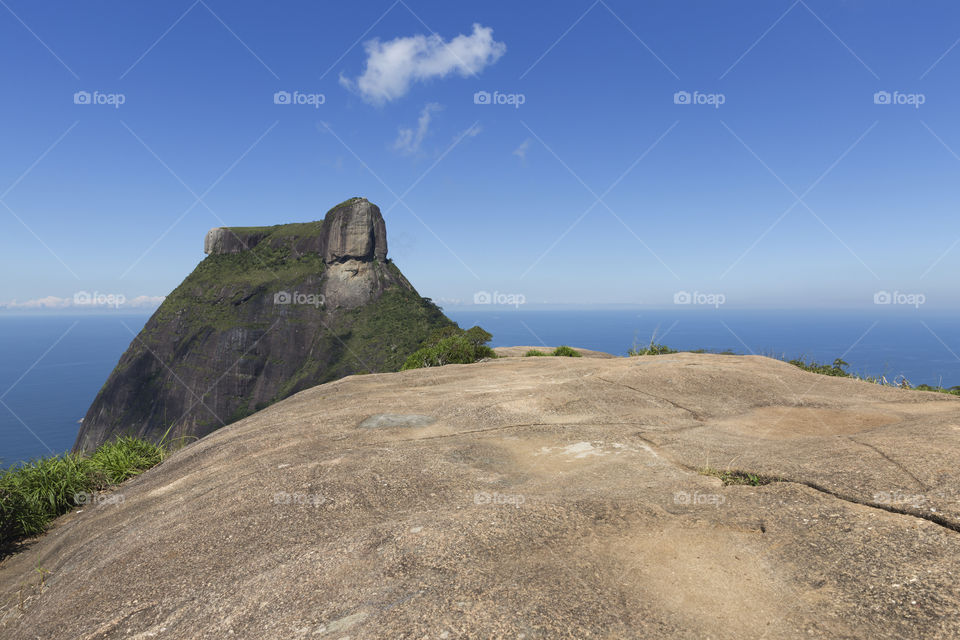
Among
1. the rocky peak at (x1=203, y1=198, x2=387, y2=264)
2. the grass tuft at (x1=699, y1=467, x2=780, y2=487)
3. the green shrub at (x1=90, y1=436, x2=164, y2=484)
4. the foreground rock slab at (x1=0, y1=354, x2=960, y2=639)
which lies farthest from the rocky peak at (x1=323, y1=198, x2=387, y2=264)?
the grass tuft at (x1=699, y1=467, x2=780, y2=487)

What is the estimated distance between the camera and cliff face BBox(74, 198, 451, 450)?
9719 cm

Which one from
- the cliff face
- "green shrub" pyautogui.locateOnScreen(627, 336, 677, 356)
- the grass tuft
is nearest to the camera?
the grass tuft

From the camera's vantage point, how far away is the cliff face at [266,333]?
9719cm

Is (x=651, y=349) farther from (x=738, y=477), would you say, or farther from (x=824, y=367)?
(x=738, y=477)

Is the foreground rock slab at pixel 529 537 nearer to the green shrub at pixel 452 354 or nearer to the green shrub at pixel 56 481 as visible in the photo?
the green shrub at pixel 56 481

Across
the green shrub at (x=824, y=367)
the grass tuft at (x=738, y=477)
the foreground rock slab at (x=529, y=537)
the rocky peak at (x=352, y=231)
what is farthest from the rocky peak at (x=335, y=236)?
the grass tuft at (x=738, y=477)

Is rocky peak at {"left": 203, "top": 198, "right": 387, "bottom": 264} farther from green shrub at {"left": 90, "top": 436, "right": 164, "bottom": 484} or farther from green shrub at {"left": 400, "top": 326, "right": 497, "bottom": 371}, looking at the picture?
green shrub at {"left": 90, "top": 436, "right": 164, "bottom": 484}

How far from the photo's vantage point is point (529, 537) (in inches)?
149

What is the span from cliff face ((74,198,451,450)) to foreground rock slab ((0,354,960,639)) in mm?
83068

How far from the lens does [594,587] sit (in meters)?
3.10

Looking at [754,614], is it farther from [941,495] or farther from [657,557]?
[941,495]

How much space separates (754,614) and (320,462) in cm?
487

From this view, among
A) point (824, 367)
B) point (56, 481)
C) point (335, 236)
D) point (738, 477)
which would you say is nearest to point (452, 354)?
point (56, 481)

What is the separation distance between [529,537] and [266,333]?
365 ft
